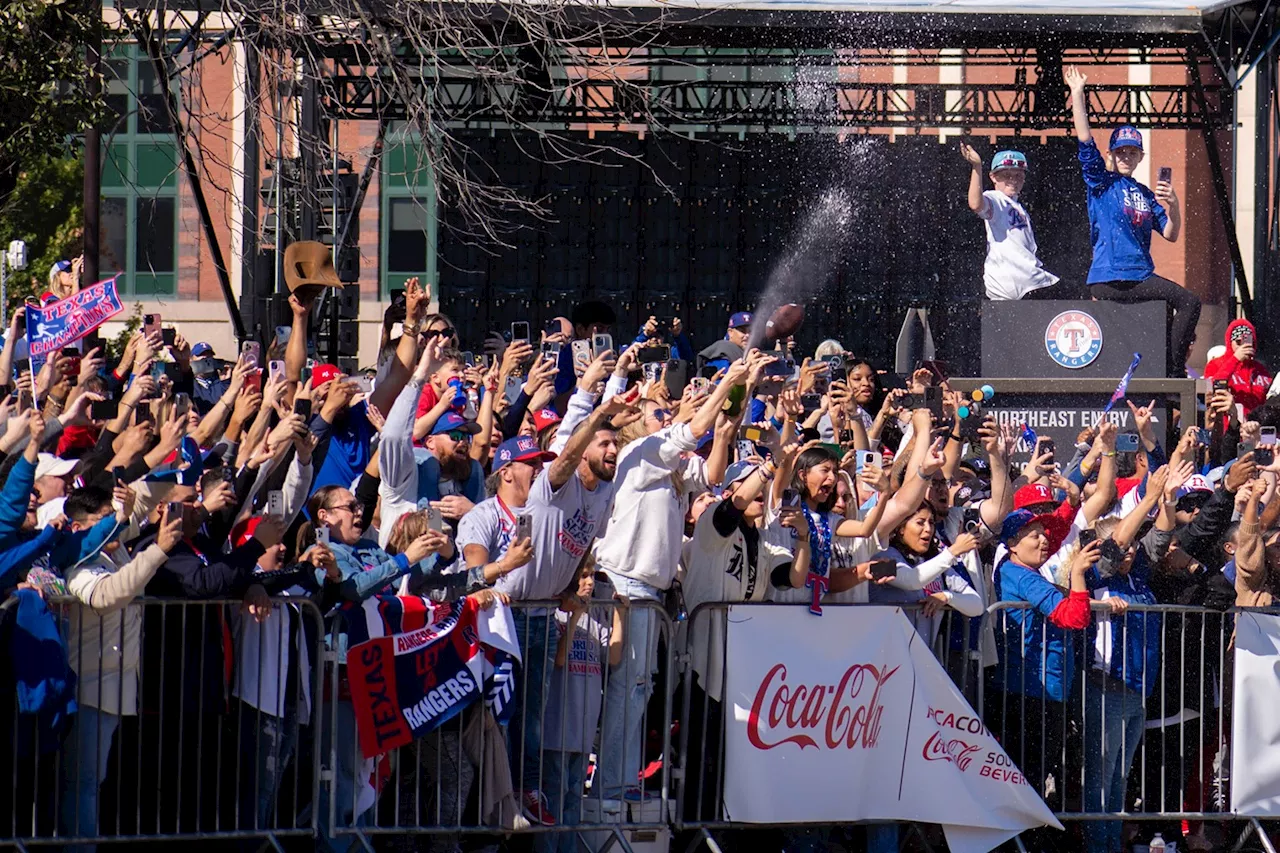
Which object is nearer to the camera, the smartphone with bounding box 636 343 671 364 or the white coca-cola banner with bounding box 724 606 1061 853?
the white coca-cola banner with bounding box 724 606 1061 853

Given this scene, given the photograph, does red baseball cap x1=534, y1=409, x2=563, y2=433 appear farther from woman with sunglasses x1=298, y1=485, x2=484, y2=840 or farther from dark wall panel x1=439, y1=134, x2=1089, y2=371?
dark wall panel x1=439, y1=134, x2=1089, y2=371

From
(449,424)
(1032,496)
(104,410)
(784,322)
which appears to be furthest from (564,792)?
(784,322)

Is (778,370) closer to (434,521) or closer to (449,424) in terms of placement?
(449,424)

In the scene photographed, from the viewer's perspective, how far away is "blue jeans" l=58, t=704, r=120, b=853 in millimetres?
6848

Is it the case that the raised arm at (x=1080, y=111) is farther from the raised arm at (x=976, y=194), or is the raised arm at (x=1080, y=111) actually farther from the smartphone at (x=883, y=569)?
the smartphone at (x=883, y=569)

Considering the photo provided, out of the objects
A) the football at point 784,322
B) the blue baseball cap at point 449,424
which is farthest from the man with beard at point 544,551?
the football at point 784,322

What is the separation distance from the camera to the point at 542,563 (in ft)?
24.6

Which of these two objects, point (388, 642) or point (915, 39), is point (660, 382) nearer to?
point (388, 642)

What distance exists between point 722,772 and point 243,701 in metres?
1.86

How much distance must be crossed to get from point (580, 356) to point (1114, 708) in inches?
137

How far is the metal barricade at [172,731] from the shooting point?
680cm

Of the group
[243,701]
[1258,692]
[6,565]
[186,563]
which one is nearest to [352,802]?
[243,701]

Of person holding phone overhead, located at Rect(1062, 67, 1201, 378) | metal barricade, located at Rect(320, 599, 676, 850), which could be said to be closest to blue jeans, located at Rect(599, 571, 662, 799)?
metal barricade, located at Rect(320, 599, 676, 850)

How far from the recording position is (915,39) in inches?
743
